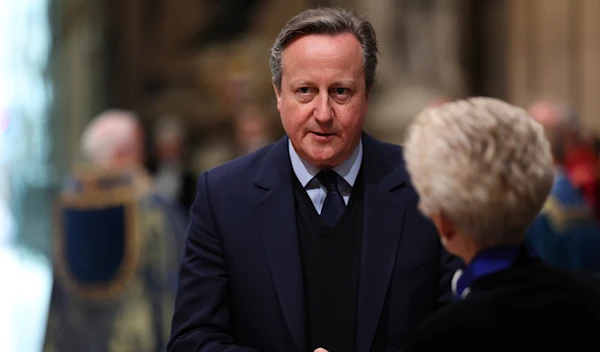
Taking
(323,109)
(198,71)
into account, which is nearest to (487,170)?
(323,109)

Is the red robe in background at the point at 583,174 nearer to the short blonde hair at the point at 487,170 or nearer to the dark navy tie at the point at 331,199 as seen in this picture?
the dark navy tie at the point at 331,199

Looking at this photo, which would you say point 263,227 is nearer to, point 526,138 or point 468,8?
point 526,138

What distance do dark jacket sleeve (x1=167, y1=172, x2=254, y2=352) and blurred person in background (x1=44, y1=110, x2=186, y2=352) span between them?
3.33m

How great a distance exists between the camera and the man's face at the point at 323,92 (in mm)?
2621

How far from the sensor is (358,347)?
2.61m

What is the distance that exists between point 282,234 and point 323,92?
1.30 feet

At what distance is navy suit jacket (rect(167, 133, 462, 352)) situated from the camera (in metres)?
2.62

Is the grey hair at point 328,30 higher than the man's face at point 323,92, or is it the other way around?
the grey hair at point 328,30

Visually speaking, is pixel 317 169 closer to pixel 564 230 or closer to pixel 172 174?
pixel 564 230

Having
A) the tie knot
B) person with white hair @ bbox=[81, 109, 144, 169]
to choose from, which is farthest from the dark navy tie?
person with white hair @ bbox=[81, 109, 144, 169]

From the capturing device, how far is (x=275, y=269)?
8.68 feet

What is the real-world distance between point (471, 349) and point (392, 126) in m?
10.9

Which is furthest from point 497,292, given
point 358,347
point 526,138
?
point 358,347

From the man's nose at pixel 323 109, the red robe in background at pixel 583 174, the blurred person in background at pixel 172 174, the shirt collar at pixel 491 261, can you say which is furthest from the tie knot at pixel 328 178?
the blurred person in background at pixel 172 174
